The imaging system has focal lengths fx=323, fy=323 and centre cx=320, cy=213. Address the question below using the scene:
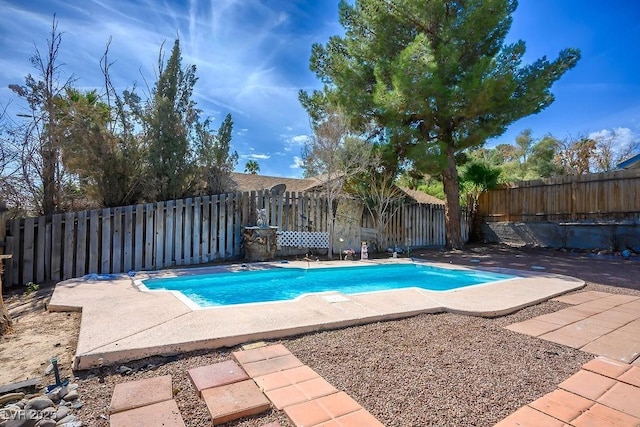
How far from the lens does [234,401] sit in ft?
6.15

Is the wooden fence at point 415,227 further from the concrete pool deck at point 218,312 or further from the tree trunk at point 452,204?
the concrete pool deck at point 218,312

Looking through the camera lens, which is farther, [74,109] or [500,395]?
[74,109]

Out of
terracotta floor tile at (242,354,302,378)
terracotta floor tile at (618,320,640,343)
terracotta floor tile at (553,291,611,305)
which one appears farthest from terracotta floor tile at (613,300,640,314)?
terracotta floor tile at (242,354,302,378)

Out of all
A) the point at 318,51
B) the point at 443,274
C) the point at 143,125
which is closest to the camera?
the point at 443,274

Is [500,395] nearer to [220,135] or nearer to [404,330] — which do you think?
[404,330]

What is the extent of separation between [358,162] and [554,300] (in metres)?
6.93

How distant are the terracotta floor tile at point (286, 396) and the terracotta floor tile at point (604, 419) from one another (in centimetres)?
151

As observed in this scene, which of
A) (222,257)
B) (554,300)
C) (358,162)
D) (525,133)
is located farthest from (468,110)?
(525,133)

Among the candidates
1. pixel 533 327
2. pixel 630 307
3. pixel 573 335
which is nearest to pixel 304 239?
pixel 533 327

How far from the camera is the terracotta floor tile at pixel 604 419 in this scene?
1.74 meters

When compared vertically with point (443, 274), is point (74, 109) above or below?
above

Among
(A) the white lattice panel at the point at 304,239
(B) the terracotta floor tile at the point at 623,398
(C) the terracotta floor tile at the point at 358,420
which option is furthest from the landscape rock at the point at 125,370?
(A) the white lattice panel at the point at 304,239

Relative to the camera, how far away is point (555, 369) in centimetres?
242

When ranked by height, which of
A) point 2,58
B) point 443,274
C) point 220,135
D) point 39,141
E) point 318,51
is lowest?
point 443,274
